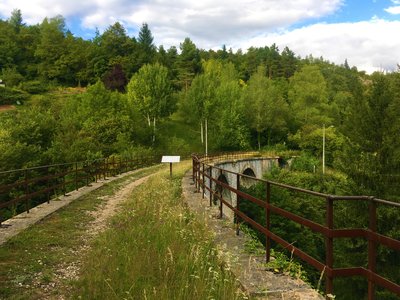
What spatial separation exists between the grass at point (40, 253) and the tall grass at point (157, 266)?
56 centimetres

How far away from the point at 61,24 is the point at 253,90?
91.9 metres

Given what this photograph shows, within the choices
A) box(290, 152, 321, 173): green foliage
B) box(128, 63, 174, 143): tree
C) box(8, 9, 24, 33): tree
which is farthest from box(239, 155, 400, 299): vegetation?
box(8, 9, 24, 33): tree

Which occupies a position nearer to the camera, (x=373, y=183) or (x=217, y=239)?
(x=217, y=239)

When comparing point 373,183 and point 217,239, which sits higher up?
point 217,239

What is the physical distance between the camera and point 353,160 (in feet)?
72.1

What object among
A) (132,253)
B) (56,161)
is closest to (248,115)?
(56,161)

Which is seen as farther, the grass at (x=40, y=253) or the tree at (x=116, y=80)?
the tree at (x=116, y=80)

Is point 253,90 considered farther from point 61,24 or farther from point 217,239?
point 61,24

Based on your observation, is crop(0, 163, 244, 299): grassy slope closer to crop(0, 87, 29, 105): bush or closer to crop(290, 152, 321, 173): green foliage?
crop(290, 152, 321, 173): green foliage

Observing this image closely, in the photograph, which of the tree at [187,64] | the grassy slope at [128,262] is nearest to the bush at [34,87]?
the tree at [187,64]

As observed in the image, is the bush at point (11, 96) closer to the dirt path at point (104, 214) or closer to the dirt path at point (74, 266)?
the dirt path at point (104, 214)

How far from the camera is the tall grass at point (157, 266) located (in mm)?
4402

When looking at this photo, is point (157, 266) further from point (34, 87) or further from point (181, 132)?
point (34, 87)

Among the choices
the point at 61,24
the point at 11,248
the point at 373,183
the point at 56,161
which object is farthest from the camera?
the point at 61,24
